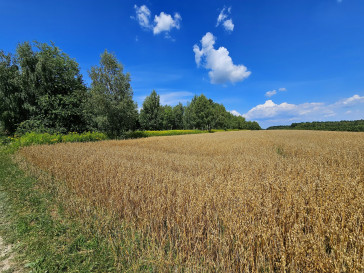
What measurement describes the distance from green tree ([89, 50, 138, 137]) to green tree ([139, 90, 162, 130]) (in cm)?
1842

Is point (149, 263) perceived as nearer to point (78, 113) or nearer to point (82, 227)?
point (82, 227)

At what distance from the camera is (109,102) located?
67.9 ft

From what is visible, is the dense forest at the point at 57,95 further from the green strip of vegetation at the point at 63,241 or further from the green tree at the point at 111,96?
the green strip of vegetation at the point at 63,241

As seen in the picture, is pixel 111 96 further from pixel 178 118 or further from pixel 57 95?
pixel 178 118

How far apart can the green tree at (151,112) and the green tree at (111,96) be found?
1842cm

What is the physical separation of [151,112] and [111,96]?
21.1 m

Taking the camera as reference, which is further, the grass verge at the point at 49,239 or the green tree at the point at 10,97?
the green tree at the point at 10,97

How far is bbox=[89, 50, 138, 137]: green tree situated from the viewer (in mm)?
20981

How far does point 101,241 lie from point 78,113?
24823 mm

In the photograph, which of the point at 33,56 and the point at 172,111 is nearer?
the point at 33,56

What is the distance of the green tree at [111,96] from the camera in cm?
2098

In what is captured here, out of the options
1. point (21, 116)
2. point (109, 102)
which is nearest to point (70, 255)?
point (109, 102)

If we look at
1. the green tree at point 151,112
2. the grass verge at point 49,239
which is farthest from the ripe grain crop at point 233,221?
the green tree at point 151,112

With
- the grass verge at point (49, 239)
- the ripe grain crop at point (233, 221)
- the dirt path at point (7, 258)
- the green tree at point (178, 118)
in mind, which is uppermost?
the green tree at point (178, 118)
